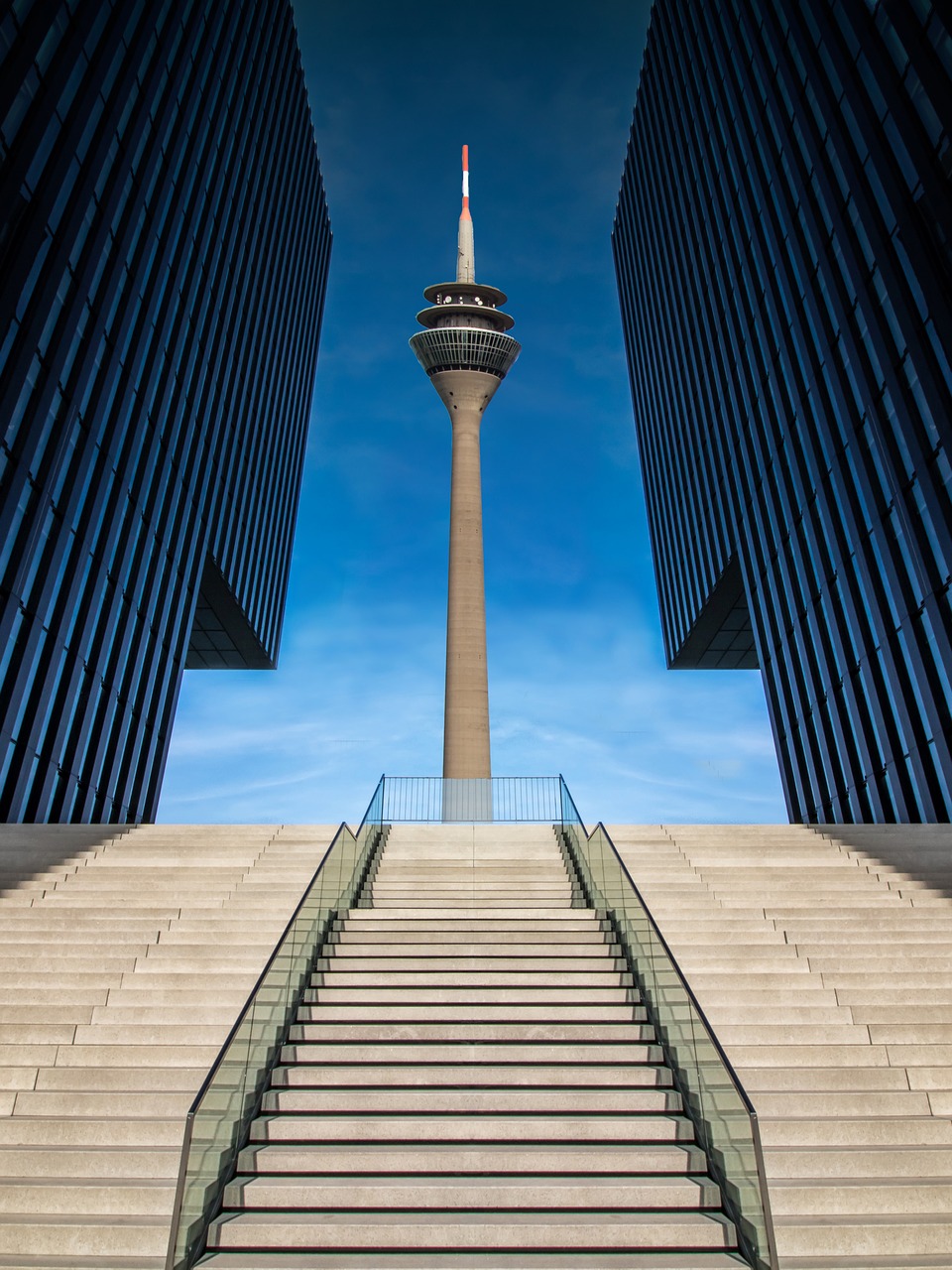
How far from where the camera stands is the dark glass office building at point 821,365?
74.8ft

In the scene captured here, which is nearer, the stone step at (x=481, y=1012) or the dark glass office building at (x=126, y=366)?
the stone step at (x=481, y=1012)

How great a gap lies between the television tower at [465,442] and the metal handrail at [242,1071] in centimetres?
2864

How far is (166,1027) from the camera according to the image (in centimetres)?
937

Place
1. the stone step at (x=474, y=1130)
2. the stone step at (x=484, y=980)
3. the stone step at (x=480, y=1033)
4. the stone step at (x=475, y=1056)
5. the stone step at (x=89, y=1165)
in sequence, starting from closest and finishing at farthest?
the stone step at (x=89, y=1165) → the stone step at (x=474, y=1130) → the stone step at (x=475, y=1056) → the stone step at (x=480, y=1033) → the stone step at (x=484, y=980)

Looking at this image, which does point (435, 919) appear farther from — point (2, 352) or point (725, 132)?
point (725, 132)

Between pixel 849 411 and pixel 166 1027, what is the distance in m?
25.4

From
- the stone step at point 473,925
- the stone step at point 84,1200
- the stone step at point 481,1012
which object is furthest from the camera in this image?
the stone step at point 473,925

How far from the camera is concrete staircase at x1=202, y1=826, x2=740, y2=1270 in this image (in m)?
6.45

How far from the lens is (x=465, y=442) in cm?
4938

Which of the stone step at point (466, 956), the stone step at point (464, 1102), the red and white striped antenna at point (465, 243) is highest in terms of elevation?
the red and white striped antenna at point (465, 243)

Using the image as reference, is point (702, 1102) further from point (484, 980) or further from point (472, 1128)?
point (484, 980)

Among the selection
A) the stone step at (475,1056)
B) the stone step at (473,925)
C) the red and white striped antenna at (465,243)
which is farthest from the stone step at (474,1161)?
the red and white striped antenna at (465,243)

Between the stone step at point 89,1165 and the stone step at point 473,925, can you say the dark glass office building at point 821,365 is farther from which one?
the stone step at point 89,1165

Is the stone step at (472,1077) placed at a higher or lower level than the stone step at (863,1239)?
higher
